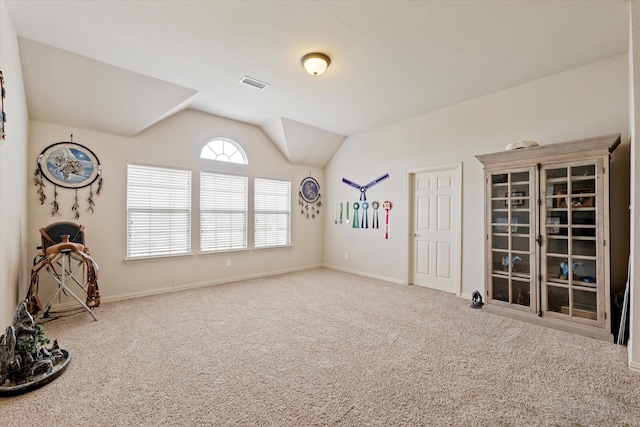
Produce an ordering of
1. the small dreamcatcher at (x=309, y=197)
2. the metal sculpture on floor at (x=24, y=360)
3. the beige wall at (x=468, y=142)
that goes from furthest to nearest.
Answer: the small dreamcatcher at (x=309, y=197) < the beige wall at (x=468, y=142) < the metal sculpture on floor at (x=24, y=360)

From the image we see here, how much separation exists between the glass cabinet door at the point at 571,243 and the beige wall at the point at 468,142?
468mm

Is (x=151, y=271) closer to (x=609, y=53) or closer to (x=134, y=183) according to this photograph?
(x=134, y=183)

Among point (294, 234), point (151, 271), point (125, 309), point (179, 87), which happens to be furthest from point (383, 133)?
point (125, 309)

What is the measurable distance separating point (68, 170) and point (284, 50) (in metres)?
3.33

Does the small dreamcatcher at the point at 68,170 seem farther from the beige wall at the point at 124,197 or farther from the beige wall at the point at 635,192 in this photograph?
the beige wall at the point at 635,192

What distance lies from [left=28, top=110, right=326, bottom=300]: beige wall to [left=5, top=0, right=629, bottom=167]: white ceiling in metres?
0.32

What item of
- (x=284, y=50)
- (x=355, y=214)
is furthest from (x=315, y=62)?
(x=355, y=214)

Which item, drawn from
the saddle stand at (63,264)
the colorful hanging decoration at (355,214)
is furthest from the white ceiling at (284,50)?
the colorful hanging decoration at (355,214)

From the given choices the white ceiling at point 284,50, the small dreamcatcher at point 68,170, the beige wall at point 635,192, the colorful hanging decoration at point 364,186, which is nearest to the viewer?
the beige wall at point 635,192

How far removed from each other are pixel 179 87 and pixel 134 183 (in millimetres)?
1620

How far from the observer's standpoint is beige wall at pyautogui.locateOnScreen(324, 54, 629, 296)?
325 cm

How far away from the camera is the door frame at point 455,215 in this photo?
443cm

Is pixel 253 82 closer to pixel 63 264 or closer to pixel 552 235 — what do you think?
pixel 63 264

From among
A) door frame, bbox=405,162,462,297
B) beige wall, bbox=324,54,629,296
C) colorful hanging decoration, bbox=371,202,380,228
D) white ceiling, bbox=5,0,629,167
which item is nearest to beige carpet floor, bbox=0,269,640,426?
door frame, bbox=405,162,462,297
